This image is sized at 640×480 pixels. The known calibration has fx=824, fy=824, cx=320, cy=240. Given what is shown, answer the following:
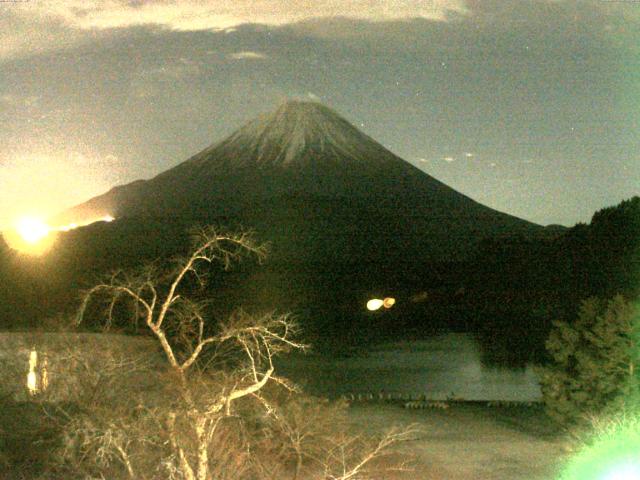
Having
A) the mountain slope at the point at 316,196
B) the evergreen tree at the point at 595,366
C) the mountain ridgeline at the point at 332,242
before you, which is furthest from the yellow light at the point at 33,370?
the mountain slope at the point at 316,196

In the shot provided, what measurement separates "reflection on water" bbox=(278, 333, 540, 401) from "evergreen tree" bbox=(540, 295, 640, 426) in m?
7.68

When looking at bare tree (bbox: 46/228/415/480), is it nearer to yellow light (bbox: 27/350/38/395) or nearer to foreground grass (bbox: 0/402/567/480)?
foreground grass (bbox: 0/402/567/480)

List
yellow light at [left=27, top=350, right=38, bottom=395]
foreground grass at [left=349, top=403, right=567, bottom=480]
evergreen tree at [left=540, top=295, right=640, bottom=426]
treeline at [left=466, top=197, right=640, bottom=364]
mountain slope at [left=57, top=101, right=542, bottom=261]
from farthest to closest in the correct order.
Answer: mountain slope at [left=57, top=101, right=542, bottom=261]
treeline at [left=466, top=197, right=640, bottom=364]
evergreen tree at [left=540, top=295, right=640, bottom=426]
yellow light at [left=27, top=350, right=38, bottom=395]
foreground grass at [left=349, top=403, right=567, bottom=480]

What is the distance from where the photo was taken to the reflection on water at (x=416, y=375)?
25.4 meters

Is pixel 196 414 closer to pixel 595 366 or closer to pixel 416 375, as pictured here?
pixel 595 366

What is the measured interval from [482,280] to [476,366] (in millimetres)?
22457

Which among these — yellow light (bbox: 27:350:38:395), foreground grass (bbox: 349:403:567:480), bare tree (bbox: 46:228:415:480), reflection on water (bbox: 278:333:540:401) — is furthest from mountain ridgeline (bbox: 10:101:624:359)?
yellow light (bbox: 27:350:38:395)

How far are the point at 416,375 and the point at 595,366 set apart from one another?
15.3m

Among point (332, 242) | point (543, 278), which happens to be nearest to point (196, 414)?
point (543, 278)

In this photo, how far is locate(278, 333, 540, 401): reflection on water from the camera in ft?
83.2

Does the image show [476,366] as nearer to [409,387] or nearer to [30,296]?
[409,387]

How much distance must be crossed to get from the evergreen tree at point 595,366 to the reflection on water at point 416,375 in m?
7.68

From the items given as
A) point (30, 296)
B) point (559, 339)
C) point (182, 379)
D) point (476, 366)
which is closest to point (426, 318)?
point (476, 366)

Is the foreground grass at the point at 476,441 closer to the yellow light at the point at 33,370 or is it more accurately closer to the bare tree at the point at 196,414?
the bare tree at the point at 196,414
